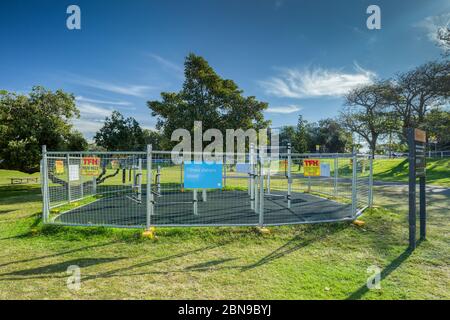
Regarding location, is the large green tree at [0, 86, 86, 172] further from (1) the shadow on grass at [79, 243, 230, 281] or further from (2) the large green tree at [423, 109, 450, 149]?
(2) the large green tree at [423, 109, 450, 149]

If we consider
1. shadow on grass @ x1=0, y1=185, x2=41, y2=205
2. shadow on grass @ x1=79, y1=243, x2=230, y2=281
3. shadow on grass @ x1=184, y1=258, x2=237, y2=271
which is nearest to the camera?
shadow on grass @ x1=79, y1=243, x2=230, y2=281

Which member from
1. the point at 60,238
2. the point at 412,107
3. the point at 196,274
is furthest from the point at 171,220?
the point at 412,107

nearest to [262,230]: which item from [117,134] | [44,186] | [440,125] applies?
[44,186]

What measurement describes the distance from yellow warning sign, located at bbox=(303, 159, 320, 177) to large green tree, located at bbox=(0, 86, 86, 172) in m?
12.1

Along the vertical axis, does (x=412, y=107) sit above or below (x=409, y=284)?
above

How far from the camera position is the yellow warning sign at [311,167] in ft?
26.7

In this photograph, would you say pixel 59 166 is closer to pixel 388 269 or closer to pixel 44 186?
pixel 44 186

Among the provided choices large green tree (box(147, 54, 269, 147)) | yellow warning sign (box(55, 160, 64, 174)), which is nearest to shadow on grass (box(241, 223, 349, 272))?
yellow warning sign (box(55, 160, 64, 174))

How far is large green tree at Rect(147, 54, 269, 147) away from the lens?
55.1ft

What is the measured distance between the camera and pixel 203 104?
1727 centimetres
